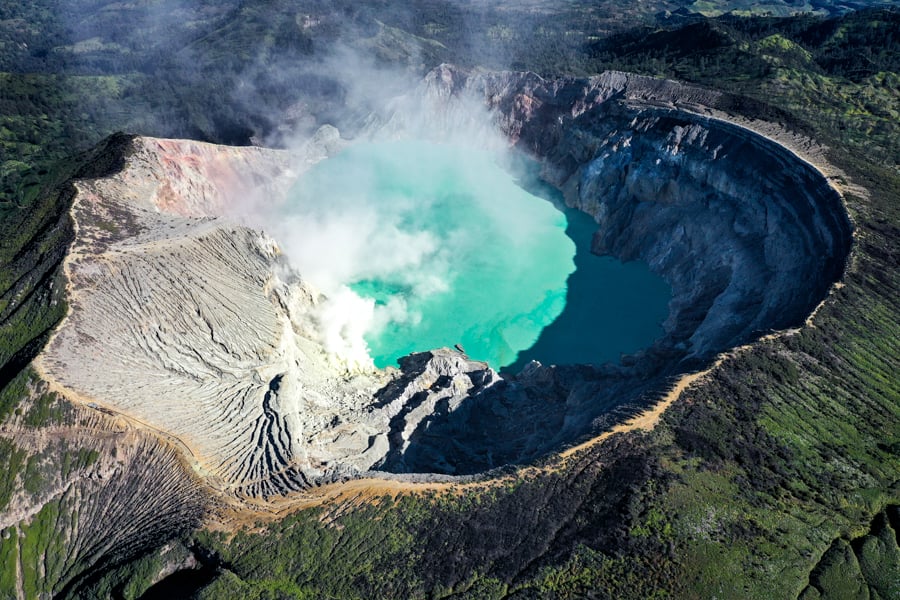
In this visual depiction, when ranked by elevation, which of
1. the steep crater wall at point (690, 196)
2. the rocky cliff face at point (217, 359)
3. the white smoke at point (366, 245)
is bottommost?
the white smoke at point (366, 245)

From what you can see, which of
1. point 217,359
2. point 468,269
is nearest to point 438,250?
point 468,269

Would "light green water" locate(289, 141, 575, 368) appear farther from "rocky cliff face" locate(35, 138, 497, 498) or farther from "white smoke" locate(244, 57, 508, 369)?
"rocky cliff face" locate(35, 138, 497, 498)

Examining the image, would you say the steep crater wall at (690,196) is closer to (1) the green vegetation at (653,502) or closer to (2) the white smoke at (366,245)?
(1) the green vegetation at (653,502)

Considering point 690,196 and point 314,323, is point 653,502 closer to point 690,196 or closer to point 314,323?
point 314,323

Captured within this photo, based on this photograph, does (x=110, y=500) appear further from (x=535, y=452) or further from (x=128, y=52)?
(x=128, y=52)

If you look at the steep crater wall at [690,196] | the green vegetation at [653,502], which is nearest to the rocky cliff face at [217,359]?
the green vegetation at [653,502]

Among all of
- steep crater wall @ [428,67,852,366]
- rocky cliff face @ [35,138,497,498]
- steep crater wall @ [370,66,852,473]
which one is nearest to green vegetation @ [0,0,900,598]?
rocky cliff face @ [35,138,497,498]

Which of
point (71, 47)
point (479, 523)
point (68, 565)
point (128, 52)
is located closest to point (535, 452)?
point (479, 523)
